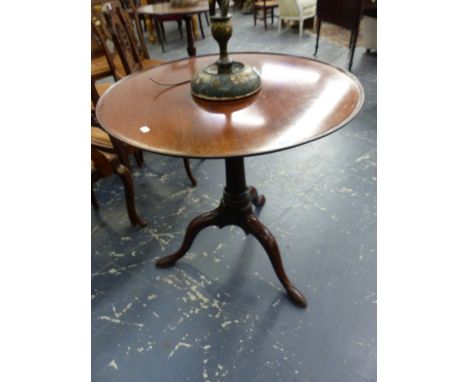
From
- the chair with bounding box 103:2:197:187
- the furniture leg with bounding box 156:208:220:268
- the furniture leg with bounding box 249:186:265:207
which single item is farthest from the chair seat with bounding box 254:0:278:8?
the furniture leg with bounding box 156:208:220:268

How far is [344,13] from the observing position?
12.3ft

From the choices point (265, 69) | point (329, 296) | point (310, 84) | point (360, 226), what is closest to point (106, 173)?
point (265, 69)

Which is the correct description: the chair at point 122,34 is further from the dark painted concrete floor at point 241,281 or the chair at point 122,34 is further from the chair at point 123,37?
the dark painted concrete floor at point 241,281

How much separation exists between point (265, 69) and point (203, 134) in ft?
1.96

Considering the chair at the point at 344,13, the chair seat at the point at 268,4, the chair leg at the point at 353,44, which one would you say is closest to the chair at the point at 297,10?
the chair seat at the point at 268,4

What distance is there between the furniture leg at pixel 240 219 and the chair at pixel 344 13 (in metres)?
2.83

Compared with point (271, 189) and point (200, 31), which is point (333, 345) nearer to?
point (271, 189)

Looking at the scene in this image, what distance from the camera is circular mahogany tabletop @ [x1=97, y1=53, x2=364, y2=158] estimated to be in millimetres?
938

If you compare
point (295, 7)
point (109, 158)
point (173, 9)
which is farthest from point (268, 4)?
point (109, 158)

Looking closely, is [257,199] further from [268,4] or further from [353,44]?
[268,4]

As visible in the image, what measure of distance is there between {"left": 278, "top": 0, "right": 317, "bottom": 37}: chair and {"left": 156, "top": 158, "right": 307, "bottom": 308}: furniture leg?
4.54 metres

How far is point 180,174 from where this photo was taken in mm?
2354

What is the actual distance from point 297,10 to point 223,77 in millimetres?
4757

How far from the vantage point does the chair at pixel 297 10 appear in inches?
204
